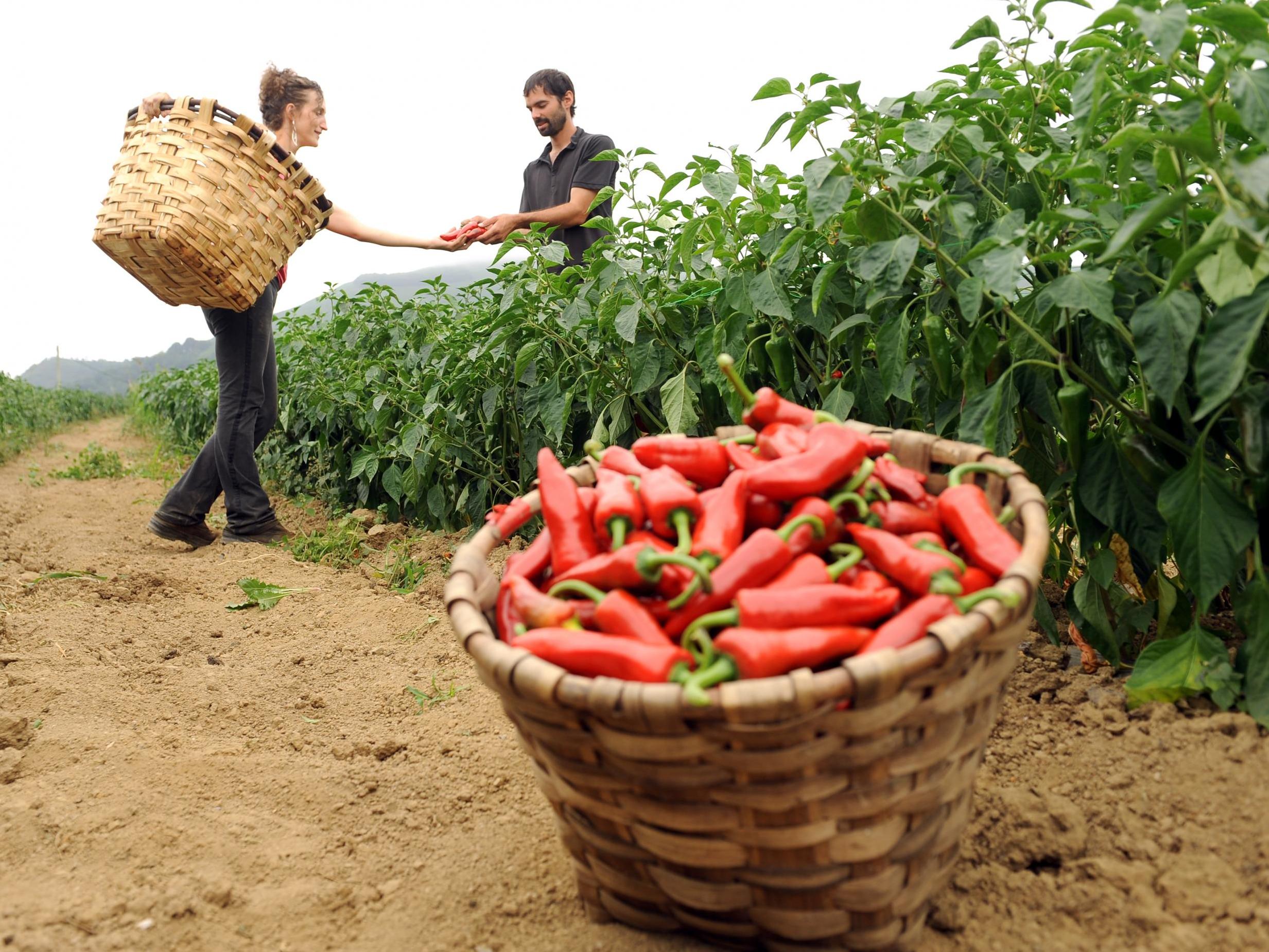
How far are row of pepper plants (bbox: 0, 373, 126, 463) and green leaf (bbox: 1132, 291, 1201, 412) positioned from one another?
12.8 m

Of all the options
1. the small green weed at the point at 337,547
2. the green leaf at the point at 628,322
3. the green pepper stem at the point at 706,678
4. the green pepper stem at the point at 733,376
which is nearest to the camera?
the green pepper stem at the point at 706,678

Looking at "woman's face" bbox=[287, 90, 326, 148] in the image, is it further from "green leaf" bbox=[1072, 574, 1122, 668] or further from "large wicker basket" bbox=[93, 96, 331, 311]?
"green leaf" bbox=[1072, 574, 1122, 668]

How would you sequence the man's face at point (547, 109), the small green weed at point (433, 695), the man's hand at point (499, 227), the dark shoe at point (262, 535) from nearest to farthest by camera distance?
the small green weed at point (433, 695) < the man's hand at point (499, 227) < the dark shoe at point (262, 535) < the man's face at point (547, 109)

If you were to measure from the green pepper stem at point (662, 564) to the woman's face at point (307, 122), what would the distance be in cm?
428

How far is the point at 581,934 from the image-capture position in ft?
5.45

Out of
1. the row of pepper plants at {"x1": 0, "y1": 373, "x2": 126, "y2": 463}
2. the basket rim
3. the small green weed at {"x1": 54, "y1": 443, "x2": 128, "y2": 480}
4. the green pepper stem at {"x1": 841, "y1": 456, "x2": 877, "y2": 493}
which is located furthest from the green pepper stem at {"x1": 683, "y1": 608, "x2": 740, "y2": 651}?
the row of pepper plants at {"x1": 0, "y1": 373, "x2": 126, "y2": 463}

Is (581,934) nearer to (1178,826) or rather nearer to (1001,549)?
(1001,549)

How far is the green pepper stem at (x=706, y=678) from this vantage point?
1.22 metres

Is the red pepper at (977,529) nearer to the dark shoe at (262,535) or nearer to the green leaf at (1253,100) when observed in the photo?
the green leaf at (1253,100)

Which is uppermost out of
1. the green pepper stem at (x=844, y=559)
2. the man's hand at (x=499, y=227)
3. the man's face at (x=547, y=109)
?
the man's face at (x=547, y=109)

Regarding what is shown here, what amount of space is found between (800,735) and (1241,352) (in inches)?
40.5

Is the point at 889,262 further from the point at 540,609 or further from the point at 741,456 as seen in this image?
the point at 540,609

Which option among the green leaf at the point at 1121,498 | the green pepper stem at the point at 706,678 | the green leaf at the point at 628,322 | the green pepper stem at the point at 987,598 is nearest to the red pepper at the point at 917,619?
the green pepper stem at the point at 987,598

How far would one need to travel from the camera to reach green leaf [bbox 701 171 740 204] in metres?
2.67
